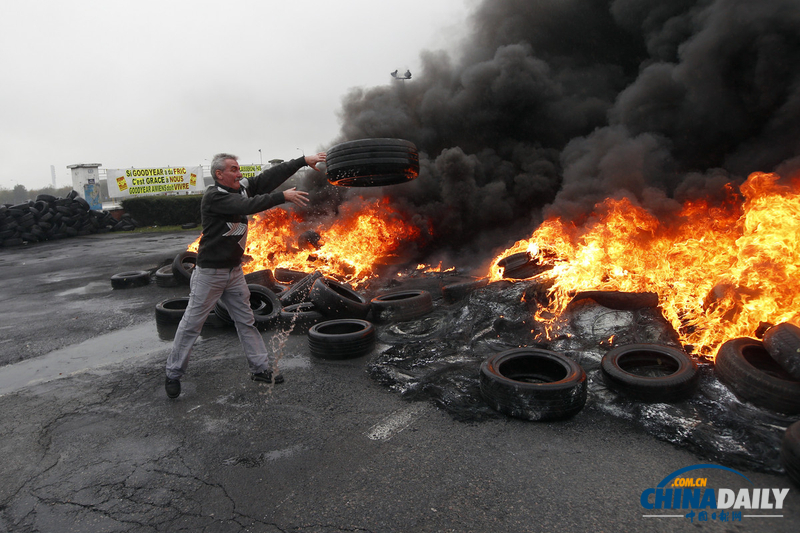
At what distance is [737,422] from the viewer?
11.3 ft

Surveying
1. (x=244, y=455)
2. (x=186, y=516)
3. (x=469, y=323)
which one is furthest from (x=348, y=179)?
(x=186, y=516)

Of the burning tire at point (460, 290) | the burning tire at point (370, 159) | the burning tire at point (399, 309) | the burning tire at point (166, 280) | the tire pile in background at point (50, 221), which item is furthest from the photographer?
the tire pile in background at point (50, 221)

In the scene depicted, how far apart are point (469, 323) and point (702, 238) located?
4.45 m

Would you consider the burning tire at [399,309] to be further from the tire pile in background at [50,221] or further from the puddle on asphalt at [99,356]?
the tire pile in background at [50,221]

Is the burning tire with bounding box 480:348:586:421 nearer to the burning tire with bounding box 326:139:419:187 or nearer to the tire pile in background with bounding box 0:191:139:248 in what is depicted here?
the burning tire with bounding box 326:139:419:187

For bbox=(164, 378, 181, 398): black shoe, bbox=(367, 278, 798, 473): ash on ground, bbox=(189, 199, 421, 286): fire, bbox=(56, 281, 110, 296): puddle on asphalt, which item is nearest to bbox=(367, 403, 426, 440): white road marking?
bbox=(367, 278, 798, 473): ash on ground

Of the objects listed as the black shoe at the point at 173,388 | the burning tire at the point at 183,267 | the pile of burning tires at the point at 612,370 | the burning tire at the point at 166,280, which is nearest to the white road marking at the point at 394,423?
the pile of burning tires at the point at 612,370

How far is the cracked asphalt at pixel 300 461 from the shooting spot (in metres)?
2.62

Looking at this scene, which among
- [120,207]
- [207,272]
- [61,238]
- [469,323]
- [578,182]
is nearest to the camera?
[207,272]

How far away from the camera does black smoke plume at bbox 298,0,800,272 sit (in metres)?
8.74

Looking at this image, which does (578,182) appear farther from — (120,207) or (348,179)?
(120,207)

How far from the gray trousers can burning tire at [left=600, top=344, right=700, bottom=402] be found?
356 cm

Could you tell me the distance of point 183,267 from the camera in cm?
955

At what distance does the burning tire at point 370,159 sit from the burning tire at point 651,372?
436 centimetres
